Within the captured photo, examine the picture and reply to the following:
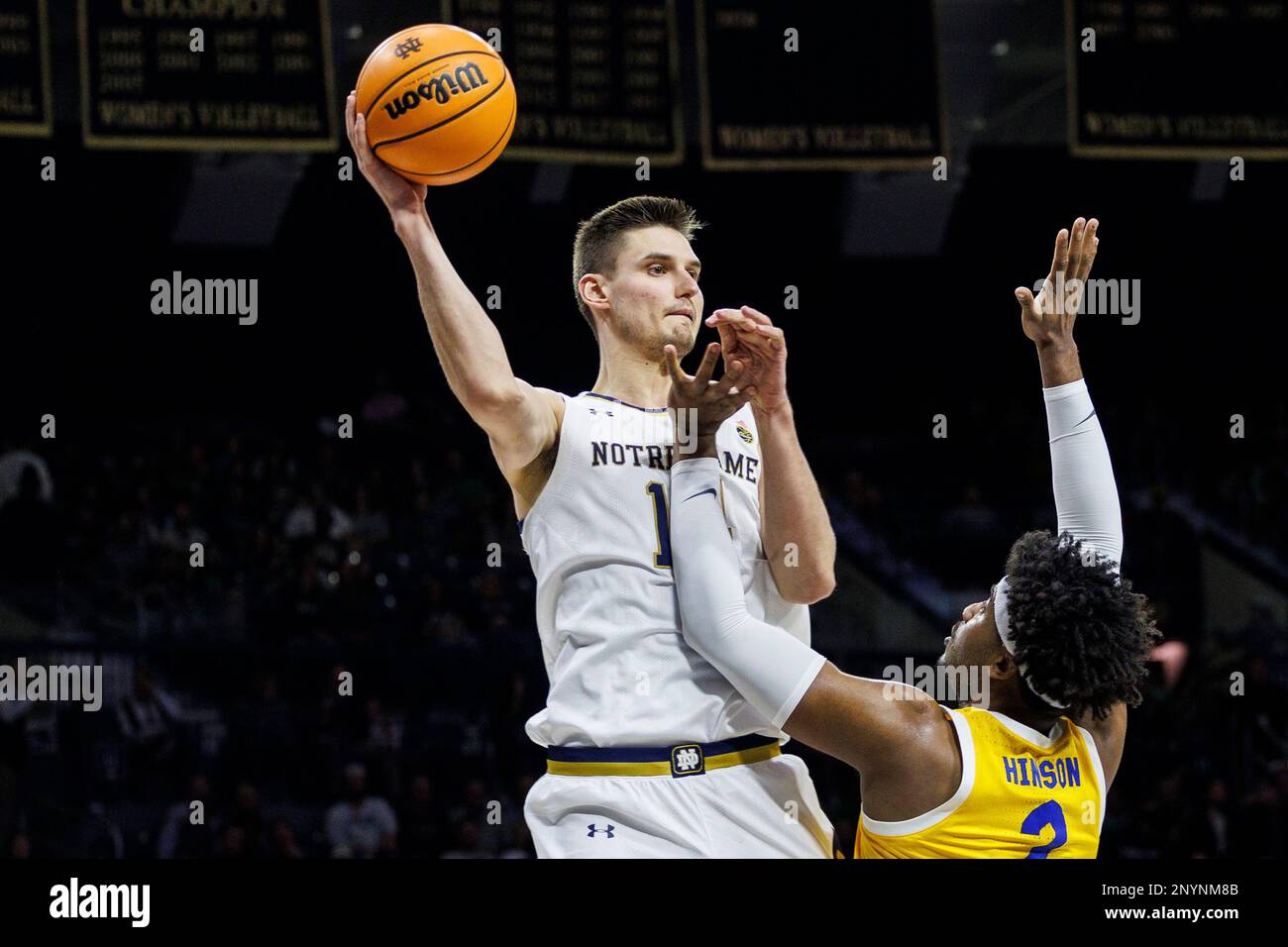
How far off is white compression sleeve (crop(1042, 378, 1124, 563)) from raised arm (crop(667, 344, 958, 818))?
24.8 inches

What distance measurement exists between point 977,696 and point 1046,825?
30 centimetres

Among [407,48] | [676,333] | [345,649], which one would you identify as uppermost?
[407,48]

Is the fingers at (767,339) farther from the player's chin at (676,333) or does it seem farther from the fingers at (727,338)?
the player's chin at (676,333)

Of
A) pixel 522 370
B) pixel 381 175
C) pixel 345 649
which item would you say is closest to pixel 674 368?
pixel 381 175

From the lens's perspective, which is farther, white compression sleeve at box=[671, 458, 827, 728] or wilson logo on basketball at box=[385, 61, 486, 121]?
wilson logo on basketball at box=[385, 61, 486, 121]

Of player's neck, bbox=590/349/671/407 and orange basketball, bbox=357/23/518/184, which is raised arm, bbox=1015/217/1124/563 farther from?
orange basketball, bbox=357/23/518/184

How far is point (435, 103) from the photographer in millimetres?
3209

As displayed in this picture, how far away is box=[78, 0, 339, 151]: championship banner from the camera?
24.1 ft

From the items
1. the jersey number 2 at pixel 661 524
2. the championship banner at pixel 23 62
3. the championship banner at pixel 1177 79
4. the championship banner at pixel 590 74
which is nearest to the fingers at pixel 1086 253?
the jersey number 2 at pixel 661 524

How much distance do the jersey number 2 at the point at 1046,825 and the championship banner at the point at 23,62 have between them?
6.12 meters

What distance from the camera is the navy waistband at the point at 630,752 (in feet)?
10.1

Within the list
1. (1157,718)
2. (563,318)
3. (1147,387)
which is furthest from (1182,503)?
(563,318)

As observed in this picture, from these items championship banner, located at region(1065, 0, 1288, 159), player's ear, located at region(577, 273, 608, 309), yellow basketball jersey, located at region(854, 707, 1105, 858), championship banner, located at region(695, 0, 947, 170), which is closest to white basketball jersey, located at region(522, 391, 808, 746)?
player's ear, located at region(577, 273, 608, 309)

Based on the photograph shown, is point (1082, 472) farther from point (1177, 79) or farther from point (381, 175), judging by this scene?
point (1177, 79)
